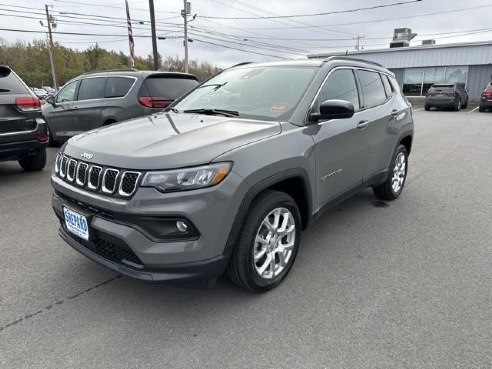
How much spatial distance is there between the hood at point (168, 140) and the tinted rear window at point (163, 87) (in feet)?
12.7

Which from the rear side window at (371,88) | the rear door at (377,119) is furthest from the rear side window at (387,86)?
the rear side window at (371,88)

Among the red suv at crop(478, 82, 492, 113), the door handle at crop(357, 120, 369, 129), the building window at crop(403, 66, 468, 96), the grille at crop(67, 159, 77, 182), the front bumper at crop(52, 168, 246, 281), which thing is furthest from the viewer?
the building window at crop(403, 66, 468, 96)

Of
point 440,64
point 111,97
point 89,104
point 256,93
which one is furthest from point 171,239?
point 440,64

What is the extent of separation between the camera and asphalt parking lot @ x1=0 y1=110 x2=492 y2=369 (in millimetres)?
2240

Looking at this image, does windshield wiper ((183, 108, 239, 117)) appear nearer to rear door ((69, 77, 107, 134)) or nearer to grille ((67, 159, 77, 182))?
grille ((67, 159, 77, 182))

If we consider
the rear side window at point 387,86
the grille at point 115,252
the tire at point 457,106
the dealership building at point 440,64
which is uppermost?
the dealership building at point 440,64

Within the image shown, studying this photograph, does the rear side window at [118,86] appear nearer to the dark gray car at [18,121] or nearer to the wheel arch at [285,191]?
the dark gray car at [18,121]

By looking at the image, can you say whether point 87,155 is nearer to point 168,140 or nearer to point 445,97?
point 168,140

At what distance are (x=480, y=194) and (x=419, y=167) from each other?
1782 millimetres

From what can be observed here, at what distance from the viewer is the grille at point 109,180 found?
235 cm

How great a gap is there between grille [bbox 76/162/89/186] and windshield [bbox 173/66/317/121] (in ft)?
4.34

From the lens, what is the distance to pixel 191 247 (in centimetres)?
228

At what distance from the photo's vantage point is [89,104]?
746 cm

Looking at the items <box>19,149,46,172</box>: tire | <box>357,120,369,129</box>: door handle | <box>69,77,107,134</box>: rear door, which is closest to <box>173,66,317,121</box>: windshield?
<box>357,120,369,129</box>: door handle
